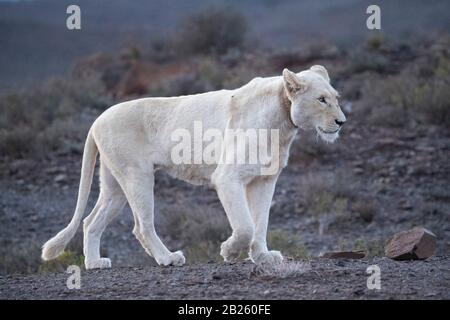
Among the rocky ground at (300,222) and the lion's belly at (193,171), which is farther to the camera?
the lion's belly at (193,171)

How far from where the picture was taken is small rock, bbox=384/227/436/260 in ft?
24.2

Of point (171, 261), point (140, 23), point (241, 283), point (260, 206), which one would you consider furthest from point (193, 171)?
point (140, 23)

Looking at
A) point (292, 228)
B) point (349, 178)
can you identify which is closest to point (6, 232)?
point (292, 228)

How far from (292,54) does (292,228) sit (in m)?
10.8

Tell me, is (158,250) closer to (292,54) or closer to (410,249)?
(410,249)

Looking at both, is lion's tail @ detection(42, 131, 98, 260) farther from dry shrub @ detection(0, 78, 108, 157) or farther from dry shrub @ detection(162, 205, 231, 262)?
dry shrub @ detection(0, 78, 108, 157)

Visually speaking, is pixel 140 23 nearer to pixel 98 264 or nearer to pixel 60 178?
pixel 60 178

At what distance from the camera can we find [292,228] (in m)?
11.9

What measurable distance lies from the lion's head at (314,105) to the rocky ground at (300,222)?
1152 mm

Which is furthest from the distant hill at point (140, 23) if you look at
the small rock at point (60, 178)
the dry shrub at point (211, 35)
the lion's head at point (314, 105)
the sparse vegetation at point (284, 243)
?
the lion's head at point (314, 105)

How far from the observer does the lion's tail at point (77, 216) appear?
754 cm

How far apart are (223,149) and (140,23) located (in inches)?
1909

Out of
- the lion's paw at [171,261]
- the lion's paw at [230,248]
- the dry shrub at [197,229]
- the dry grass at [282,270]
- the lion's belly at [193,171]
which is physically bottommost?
the dry shrub at [197,229]

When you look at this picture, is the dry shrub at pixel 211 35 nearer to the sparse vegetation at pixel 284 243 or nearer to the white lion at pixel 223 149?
the sparse vegetation at pixel 284 243
